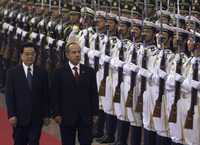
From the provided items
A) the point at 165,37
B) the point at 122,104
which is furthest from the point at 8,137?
the point at 165,37

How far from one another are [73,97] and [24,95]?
22.9 inches

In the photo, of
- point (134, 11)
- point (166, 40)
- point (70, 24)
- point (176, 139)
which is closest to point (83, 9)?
point (70, 24)

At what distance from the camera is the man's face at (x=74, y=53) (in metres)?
8.33

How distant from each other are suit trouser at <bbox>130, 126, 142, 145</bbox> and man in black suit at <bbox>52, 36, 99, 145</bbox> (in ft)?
6.62

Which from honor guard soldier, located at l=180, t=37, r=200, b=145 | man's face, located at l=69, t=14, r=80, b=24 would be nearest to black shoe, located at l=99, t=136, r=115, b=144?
honor guard soldier, located at l=180, t=37, r=200, b=145

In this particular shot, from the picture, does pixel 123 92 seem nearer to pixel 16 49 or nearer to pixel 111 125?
pixel 111 125

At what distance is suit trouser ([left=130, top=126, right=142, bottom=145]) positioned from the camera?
10.5 m

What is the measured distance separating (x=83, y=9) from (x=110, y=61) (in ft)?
9.40

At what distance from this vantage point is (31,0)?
17.3m

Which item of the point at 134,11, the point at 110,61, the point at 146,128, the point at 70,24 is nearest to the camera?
the point at 146,128

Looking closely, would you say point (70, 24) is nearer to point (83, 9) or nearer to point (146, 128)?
point (83, 9)

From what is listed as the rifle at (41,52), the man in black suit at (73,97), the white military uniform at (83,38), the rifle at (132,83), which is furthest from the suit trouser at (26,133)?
the rifle at (41,52)

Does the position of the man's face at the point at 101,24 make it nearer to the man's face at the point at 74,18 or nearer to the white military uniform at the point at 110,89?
the white military uniform at the point at 110,89

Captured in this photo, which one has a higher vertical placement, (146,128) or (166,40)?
(166,40)
